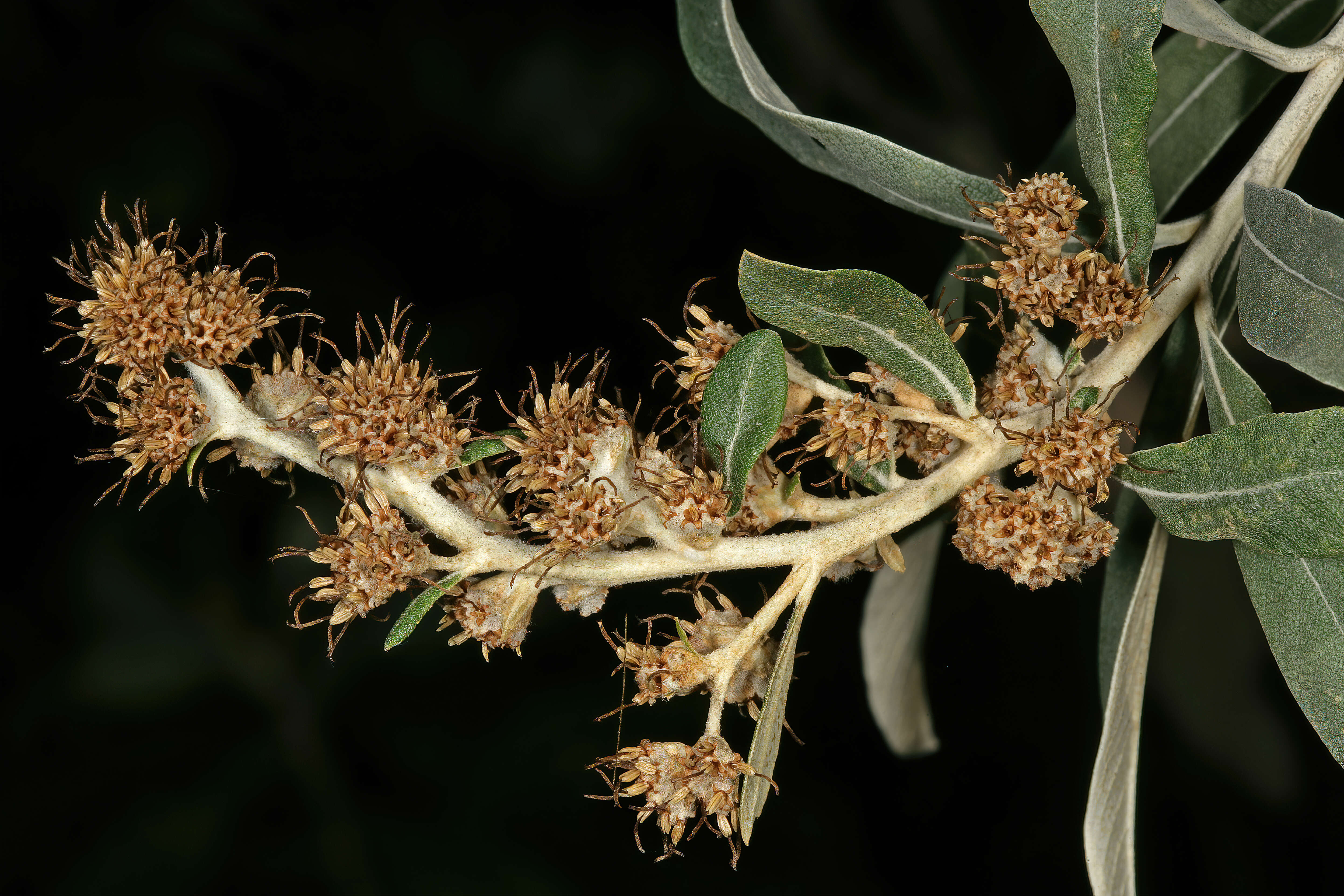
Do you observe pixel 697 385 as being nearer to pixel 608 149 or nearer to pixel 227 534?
pixel 608 149

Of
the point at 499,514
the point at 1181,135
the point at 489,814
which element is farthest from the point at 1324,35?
the point at 489,814

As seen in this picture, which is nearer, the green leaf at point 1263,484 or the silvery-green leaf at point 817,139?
the green leaf at point 1263,484

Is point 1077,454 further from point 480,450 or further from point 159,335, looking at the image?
point 159,335

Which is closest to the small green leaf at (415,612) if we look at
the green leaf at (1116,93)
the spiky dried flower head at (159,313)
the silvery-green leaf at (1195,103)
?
the spiky dried flower head at (159,313)

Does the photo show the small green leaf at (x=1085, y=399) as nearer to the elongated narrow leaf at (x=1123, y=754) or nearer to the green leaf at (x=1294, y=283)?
the green leaf at (x=1294, y=283)

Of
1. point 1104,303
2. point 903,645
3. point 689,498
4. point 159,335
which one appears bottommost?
point 903,645

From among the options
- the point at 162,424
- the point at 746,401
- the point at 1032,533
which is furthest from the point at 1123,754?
the point at 162,424

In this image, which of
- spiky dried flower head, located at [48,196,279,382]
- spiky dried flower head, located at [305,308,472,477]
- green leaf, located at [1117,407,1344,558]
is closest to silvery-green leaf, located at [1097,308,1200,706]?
green leaf, located at [1117,407,1344,558]
